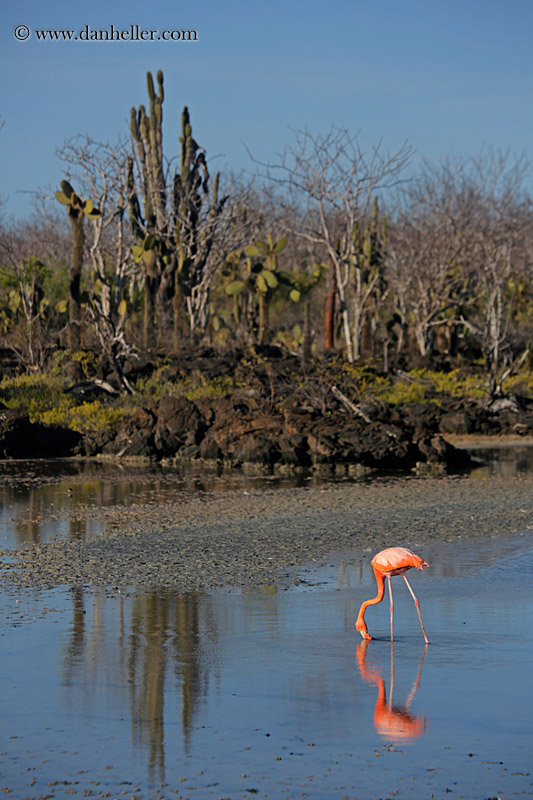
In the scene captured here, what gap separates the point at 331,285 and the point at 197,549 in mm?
24348

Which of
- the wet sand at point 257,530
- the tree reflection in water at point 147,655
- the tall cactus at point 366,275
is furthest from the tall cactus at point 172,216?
the tree reflection in water at point 147,655

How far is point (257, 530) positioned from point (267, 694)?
5719mm

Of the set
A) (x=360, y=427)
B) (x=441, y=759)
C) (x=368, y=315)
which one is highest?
(x=368, y=315)

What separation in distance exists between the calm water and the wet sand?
806mm

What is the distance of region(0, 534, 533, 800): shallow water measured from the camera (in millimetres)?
4617

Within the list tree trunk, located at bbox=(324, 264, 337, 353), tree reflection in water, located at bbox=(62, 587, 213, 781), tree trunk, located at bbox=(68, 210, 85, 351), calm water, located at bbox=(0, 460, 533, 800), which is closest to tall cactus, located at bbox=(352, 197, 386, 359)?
tree trunk, located at bbox=(324, 264, 337, 353)

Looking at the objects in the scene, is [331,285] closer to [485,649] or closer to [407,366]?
[407,366]

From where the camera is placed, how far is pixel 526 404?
26.5 meters

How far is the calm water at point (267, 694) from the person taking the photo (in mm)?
4613

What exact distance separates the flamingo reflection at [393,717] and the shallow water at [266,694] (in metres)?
0.01

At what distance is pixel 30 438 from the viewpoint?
2066 centimetres

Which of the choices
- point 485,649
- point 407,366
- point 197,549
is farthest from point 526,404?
point 485,649

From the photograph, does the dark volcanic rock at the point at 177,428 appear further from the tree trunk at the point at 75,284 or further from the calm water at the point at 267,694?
the calm water at the point at 267,694

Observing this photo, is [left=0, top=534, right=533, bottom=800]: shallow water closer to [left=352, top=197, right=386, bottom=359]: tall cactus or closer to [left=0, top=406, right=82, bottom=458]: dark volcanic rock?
[left=0, top=406, right=82, bottom=458]: dark volcanic rock
